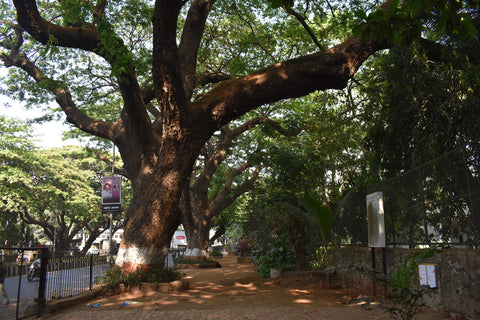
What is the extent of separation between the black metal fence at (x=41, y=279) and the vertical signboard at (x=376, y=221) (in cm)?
676

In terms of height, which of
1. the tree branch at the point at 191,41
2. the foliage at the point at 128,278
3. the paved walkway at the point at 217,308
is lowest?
the paved walkway at the point at 217,308

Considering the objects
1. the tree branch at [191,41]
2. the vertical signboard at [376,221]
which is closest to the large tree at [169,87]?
the tree branch at [191,41]

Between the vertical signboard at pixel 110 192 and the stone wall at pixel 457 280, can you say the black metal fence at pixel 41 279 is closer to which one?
the stone wall at pixel 457 280

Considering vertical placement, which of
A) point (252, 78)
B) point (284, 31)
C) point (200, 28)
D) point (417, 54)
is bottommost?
point (252, 78)

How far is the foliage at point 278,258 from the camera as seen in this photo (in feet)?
42.6

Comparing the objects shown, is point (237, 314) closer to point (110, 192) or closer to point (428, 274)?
point (428, 274)

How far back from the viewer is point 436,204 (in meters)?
6.61

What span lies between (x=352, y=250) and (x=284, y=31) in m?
9.83

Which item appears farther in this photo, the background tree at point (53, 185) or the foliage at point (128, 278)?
the background tree at point (53, 185)

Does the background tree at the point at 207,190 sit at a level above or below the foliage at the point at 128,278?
above

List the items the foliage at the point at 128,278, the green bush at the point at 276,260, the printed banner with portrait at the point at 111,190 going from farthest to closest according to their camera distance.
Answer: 1. the printed banner with portrait at the point at 111,190
2. the green bush at the point at 276,260
3. the foliage at the point at 128,278

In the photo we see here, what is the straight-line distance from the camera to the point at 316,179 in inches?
543

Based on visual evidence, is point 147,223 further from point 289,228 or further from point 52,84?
point 52,84

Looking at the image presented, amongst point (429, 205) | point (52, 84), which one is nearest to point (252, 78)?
point (429, 205)
